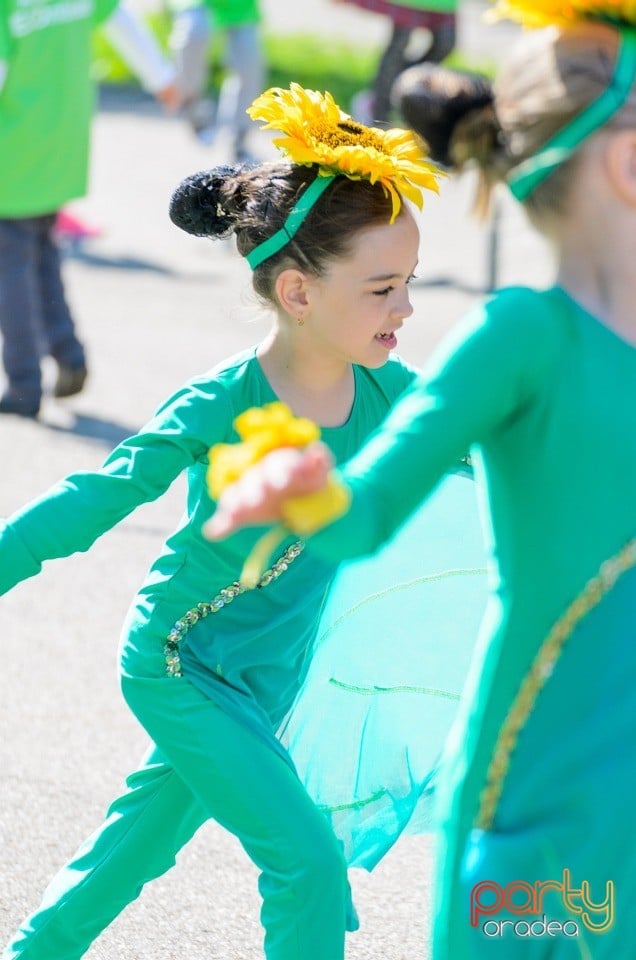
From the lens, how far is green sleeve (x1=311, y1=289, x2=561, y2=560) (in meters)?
1.73

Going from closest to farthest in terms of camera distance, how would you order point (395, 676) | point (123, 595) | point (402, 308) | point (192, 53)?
point (402, 308) < point (395, 676) < point (123, 595) < point (192, 53)

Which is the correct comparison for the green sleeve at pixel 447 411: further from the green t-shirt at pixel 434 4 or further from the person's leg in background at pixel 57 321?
the green t-shirt at pixel 434 4

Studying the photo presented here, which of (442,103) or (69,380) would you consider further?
(69,380)

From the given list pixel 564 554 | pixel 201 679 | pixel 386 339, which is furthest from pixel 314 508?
pixel 386 339

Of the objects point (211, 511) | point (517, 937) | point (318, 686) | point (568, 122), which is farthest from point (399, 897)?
point (568, 122)

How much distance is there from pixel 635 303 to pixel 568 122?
0.22m

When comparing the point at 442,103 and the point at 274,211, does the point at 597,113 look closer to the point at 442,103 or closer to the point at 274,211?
the point at 442,103

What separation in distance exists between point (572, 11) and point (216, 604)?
1180 millimetres

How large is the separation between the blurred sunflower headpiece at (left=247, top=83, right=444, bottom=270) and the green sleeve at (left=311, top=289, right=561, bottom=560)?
979 mm

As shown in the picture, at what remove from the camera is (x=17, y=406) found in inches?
253

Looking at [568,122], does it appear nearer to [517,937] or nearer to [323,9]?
[517,937]

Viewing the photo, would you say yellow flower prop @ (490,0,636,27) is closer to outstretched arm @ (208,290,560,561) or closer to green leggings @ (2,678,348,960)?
outstretched arm @ (208,290,560,561)

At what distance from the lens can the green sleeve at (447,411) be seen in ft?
5.69

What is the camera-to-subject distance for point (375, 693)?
312 cm
